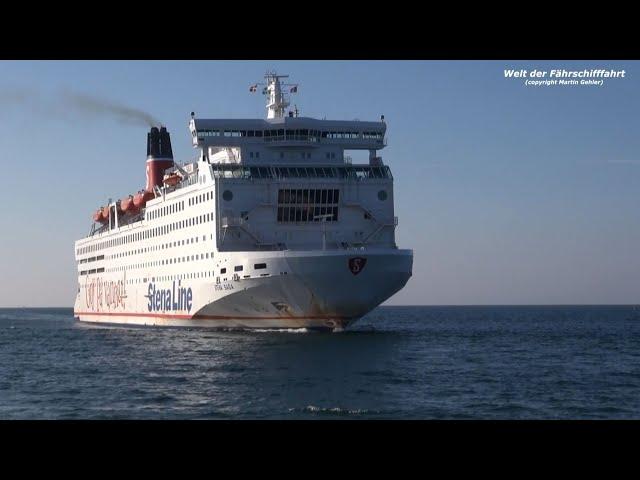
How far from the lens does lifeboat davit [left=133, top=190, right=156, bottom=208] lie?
70438 mm

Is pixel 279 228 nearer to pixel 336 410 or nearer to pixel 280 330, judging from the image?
pixel 280 330

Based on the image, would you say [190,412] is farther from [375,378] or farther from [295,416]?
[375,378]

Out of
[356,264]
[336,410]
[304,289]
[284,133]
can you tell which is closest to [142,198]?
[284,133]

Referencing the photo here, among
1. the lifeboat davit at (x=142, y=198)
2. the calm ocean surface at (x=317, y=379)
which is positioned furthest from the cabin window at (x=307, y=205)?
the lifeboat davit at (x=142, y=198)

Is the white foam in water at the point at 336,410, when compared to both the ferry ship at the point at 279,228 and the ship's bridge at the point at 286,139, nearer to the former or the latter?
the ferry ship at the point at 279,228

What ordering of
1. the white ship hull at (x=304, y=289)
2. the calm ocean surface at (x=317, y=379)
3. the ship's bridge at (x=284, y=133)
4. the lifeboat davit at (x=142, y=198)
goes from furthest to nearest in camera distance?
the lifeboat davit at (x=142, y=198), the ship's bridge at (x=284, y=133), the white ship hull at (x=304, y=289), the calm ocean surface at (x=317, y=379)

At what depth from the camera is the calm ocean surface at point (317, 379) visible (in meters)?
24.0

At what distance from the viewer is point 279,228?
162 feet

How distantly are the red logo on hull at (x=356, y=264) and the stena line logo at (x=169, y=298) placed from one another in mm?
12944

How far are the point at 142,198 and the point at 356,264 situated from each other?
31396mm

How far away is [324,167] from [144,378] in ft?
74.7

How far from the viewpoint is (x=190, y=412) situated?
2333 cm

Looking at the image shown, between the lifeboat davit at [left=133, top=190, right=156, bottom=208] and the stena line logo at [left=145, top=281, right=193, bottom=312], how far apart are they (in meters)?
9.64
